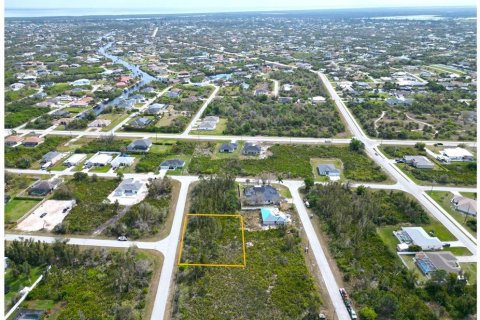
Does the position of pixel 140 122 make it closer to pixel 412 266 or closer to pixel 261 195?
pixel 261 195

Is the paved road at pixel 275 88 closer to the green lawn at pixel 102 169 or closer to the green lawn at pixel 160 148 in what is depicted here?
the green lawn at pixel 160 148

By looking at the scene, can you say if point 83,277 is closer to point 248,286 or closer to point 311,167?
point 248,286

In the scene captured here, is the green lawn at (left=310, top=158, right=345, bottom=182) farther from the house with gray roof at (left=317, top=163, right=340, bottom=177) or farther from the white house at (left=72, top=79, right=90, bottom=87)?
the white house at (left=72, top=79, right=90, bottom=87)

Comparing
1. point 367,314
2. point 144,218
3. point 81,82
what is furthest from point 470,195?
point 81,82

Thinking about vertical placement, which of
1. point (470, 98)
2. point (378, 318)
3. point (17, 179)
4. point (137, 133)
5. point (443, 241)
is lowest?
point (378, 318)

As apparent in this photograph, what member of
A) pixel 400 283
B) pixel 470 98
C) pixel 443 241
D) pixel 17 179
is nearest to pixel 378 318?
pixel 400 283
